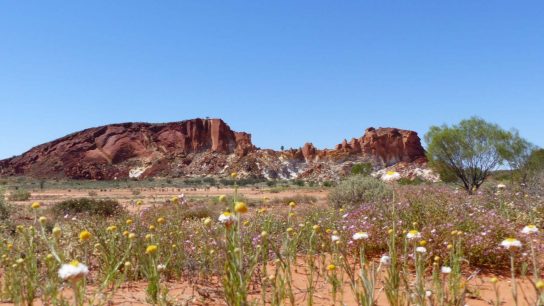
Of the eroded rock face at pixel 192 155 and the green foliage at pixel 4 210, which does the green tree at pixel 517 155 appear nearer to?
the green foliage at pixel 4 210

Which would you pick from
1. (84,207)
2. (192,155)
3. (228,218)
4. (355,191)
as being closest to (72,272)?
(228,218)

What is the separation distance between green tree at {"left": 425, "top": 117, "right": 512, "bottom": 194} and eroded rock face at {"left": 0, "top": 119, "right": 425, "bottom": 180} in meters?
41.1

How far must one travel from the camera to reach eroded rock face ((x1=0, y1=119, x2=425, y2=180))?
236 ft

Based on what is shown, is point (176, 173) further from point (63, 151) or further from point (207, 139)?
point (63, 151)

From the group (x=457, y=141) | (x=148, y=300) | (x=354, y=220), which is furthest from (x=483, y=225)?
(x=457, y=141)

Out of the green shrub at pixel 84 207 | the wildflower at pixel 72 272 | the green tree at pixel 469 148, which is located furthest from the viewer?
the green tree at pixel 469 148

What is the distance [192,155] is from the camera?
7831cm

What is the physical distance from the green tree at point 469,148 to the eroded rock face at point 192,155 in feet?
135

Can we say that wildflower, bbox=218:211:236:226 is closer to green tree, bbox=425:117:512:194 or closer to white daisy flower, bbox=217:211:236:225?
white daisy flower, bbox=217:211:236:225

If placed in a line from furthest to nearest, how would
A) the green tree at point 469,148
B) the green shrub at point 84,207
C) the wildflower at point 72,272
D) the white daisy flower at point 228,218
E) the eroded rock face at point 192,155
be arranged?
the eroded rock face at point 192,155 → the green tree at point 469,148 → the green shrub at point 84,207 → the white daisy flower at point 228,218 → the wildflower at point 72,272

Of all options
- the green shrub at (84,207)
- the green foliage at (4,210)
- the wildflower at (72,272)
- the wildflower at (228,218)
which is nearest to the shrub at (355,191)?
the green shrub at (84,207)

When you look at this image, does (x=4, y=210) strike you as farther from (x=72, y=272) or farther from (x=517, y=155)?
(x=517, y=155)

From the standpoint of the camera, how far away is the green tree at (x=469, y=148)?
76.5 ft

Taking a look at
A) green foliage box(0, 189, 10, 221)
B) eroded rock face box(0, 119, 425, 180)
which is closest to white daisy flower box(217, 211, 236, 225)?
green foliage box(0, 189, 10, 221)
